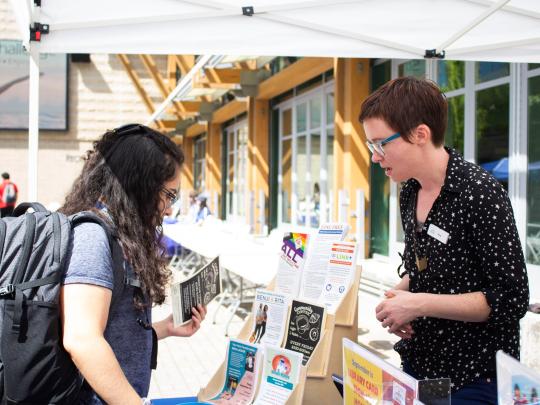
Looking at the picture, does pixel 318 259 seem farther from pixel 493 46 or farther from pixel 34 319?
pixel 493 46

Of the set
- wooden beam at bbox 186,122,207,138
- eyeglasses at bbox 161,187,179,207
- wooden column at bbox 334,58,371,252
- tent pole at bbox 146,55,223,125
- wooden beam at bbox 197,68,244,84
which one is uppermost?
wooden beam at bbox 197,68,244,84

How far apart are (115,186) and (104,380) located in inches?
18.7

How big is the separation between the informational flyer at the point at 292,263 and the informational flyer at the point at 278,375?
2.17 ft

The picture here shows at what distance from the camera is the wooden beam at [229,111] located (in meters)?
15.8

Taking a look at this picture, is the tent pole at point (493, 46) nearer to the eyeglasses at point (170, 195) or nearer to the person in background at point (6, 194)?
the eyeglasses at point (170, 195)

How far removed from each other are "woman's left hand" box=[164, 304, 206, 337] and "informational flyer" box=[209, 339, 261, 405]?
0.94 feet

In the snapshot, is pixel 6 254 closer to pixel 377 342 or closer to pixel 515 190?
pixel 377 342

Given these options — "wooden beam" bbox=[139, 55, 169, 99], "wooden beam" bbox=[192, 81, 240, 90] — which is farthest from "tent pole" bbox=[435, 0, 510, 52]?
"wooden beam" bbox=[139, 55, 169, 99]

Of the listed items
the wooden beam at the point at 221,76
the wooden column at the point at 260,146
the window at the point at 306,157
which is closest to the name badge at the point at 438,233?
the window at the point at 306,157

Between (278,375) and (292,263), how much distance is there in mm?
769

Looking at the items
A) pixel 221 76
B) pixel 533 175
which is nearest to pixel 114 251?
pixel 533 175

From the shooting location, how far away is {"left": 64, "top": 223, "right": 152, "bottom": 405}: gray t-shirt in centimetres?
Answer: 138

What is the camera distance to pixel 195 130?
2255cm

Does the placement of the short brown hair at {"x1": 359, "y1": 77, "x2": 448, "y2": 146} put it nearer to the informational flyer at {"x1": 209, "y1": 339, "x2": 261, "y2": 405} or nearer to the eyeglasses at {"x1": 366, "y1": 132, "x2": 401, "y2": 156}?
the eyeglasses at {"x1": 366, "y1": 132, "x2": 401, "y2": 156}
